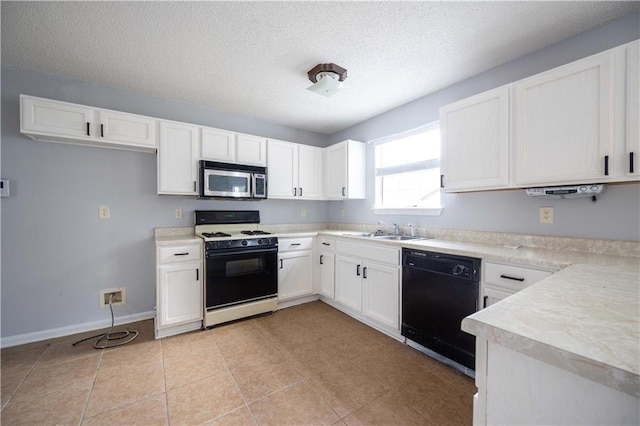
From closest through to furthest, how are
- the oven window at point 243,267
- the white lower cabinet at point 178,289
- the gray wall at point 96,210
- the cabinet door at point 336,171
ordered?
the gray wall at point 96,210, the white lower cabinet at point 178,289, the oven window at point 243,267, the cabinet door at point 336,171

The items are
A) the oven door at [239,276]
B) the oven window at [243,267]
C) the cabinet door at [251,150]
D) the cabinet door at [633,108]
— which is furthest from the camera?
the cabinet door at [251,150]

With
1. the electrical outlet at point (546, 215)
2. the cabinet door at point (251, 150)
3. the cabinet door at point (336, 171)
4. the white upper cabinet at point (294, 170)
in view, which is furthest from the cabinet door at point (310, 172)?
the electrical outlet at point (546, 215)

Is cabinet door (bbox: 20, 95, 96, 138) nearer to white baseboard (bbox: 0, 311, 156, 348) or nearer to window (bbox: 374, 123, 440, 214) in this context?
white baseboard (bbox: 0, 311, 156, 348)

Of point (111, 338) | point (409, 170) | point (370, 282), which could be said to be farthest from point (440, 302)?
point (111, 338)

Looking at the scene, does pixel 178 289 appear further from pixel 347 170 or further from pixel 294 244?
pixel 347 170

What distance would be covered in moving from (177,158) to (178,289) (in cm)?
136

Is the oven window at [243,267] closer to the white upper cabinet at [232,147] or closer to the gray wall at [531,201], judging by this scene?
the white upper cabinet at [232,147]

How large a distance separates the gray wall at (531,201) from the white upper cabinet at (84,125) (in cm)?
277

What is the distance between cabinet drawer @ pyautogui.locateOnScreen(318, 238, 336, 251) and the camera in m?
3.16

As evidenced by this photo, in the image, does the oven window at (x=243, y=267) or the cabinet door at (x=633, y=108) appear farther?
the oven window at (x=243, y=267)

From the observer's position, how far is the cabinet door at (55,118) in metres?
2.15

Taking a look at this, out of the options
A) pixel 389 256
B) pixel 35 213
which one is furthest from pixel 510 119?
pixel 35 213

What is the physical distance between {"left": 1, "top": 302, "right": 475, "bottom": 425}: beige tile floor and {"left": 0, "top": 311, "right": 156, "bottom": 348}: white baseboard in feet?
0.34

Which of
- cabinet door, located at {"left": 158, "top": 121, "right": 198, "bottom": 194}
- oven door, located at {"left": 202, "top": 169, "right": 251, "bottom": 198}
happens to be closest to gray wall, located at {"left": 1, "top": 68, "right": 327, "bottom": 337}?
cabinet door, located at {"left": 158, "top": 121, "right": 198, "bottom": 194}
